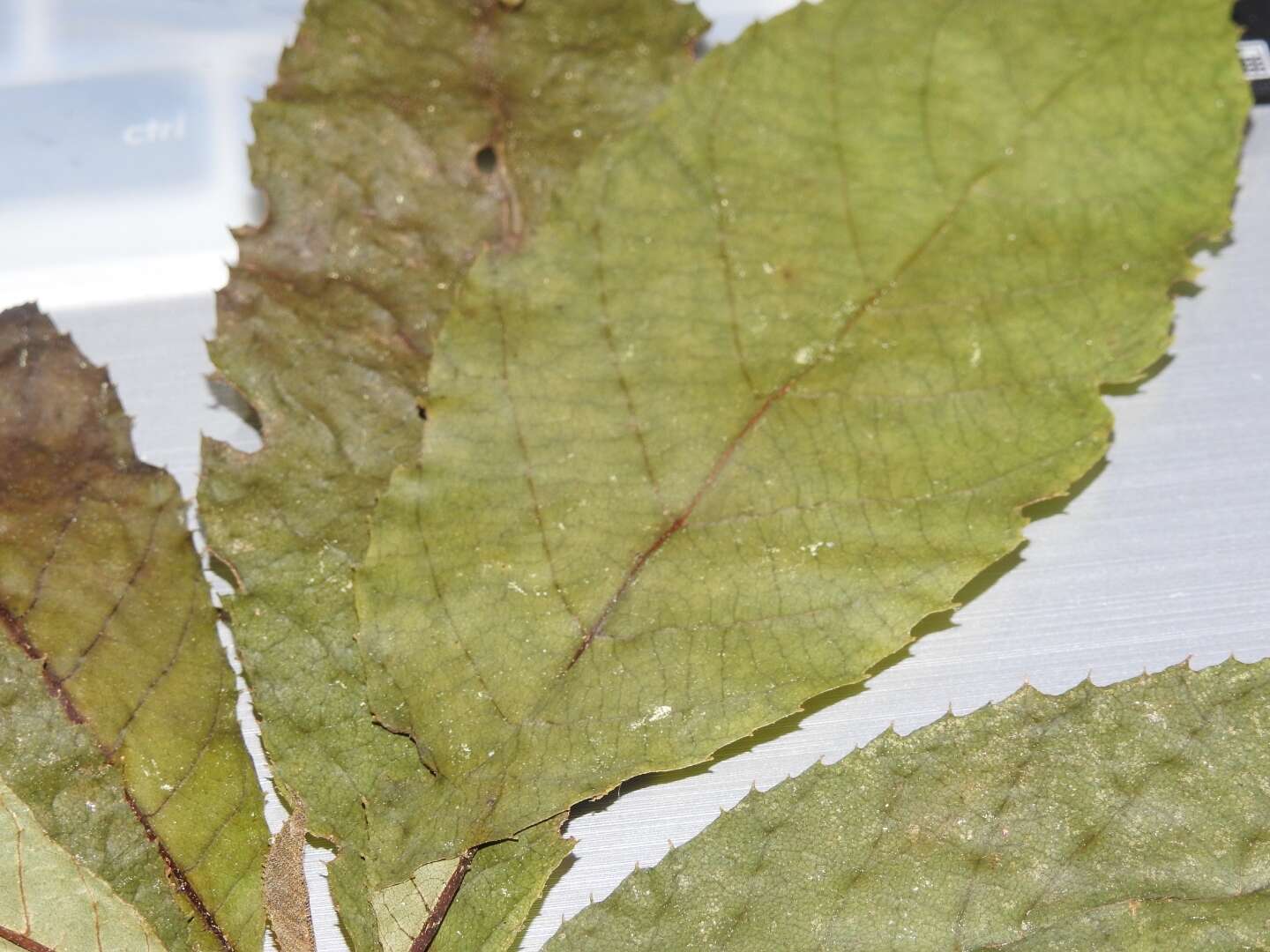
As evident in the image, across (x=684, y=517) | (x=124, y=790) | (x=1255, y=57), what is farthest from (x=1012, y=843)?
(x=1255, y=57)

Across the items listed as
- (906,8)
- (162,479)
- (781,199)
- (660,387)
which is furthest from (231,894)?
(906,8)

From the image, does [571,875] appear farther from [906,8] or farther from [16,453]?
[906,8]

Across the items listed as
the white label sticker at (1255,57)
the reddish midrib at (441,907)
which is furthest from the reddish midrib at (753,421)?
the white label sticker at (1255,57)

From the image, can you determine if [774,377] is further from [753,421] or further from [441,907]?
[441,907]

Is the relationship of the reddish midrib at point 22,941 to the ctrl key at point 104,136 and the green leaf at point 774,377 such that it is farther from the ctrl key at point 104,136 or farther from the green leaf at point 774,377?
the ctrl key at point 104,136

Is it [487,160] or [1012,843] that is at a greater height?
[487,160]

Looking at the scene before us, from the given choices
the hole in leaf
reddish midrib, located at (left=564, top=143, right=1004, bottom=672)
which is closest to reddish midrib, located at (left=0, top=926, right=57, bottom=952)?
reddish midrib, located at (left=564, top=143, right=1004, bottom=672)
